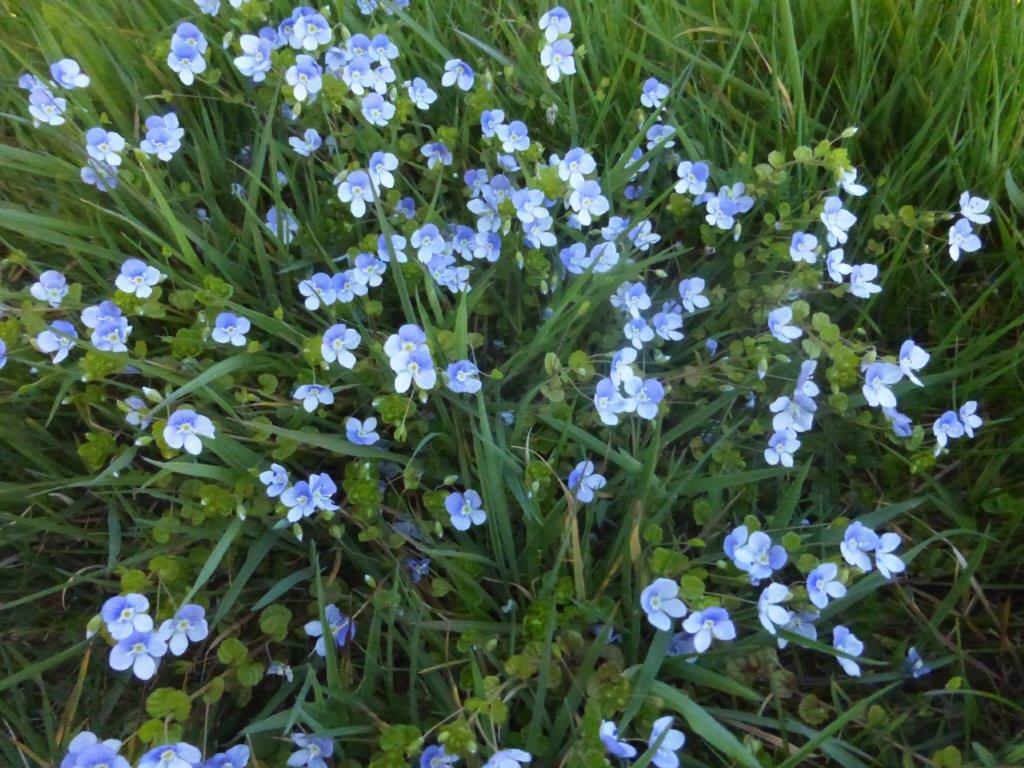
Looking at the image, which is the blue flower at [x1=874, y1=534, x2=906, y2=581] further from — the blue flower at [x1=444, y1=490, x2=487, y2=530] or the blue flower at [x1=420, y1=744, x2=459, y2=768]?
the blue flower at [x1=420, y1=744, x2=459, y2=768]

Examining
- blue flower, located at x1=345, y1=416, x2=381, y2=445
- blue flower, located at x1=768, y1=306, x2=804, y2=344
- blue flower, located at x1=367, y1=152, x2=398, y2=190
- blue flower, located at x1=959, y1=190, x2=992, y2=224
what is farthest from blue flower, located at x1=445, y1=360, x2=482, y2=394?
blue flower, located at x1=959, y1=190, x2=992, y2=224

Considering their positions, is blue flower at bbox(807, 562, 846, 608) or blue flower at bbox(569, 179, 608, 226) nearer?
blue flower at bbox(807, 562, 846, 608)

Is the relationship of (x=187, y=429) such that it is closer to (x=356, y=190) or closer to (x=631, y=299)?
(x=356, y=190)

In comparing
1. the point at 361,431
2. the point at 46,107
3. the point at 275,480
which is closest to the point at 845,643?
the point at 361,431

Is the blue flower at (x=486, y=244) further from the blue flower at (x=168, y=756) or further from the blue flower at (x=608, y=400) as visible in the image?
the blue flower at (x=168, y=756)

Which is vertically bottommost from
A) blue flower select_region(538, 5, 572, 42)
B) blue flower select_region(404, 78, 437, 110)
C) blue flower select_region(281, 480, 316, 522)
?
blue flower select_region(281, 480, 316, 522)

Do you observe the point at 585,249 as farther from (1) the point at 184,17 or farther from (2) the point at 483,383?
(1) the point at 184,17
